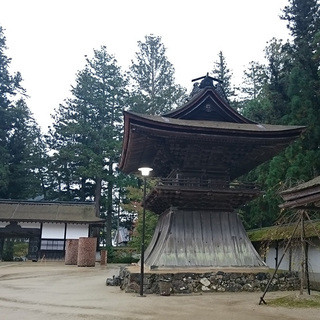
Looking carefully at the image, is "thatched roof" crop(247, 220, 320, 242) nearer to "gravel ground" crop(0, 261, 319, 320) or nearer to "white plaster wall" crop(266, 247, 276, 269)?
"white plaster wall" crop(266, 247, 276, 269)

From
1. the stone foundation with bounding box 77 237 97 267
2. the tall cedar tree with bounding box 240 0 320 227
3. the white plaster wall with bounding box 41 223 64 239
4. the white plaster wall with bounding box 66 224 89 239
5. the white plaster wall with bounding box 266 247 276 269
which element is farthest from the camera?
the white plaster wall with bounding box 66 224 89 239

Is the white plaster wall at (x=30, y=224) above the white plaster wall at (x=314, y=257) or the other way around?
above

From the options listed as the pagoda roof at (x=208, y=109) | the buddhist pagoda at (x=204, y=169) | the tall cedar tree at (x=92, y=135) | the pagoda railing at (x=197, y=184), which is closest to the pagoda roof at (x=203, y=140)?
the buddhist pagoda at (x=204, y=169)

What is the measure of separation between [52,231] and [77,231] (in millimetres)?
2287

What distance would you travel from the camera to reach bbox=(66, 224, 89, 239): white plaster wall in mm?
34438

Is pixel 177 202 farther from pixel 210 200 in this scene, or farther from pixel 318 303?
pixel 318 303

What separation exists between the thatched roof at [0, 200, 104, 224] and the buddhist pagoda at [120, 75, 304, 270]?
62.1 feet

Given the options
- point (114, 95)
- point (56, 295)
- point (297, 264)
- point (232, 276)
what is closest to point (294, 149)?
point (297, 264)

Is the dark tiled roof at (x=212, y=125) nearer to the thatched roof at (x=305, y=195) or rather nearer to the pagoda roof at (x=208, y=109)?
the pagoda roof at (x=208, y=109)

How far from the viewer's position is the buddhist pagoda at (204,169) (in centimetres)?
1494

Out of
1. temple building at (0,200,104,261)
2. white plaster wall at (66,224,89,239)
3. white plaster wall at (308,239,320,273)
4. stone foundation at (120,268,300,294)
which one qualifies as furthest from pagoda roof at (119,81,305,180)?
white plaster wall at (66,224,89,239)

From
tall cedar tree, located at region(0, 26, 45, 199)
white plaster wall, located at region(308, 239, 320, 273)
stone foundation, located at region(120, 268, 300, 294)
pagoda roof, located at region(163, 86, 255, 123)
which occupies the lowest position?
stone foundation, located at region(120, 268, 300, 294)

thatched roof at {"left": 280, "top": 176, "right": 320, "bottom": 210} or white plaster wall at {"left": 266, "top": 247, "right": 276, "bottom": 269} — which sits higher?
thatched roof at {"left": 280, "top": 176, "right": 320, "bottom": 210}

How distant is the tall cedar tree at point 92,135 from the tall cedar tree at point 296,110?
20.5 metres
